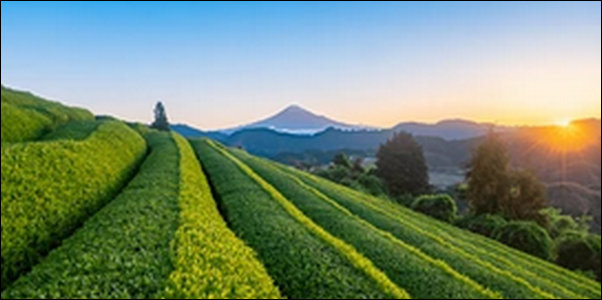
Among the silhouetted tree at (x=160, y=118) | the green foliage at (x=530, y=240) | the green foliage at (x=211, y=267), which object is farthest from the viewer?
the silhouetted tree at (x=160, y=118)

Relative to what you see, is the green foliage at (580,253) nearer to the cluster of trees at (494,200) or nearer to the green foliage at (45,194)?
the cluster of trees at (494,200)

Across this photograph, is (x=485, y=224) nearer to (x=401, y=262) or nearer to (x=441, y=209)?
(x=441, y=209)

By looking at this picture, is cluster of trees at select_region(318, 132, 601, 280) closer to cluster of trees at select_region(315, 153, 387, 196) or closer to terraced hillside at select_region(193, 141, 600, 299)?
cluster of trees at select_region(315, 153, 387, 196)

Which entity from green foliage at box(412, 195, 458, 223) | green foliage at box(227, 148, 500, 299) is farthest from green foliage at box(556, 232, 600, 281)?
green foliage at box(227, 148, 500, 299)

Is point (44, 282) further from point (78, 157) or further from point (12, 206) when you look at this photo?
point (78, 157)

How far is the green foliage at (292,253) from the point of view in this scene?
795cm

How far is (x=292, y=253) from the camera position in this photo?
30.9 ft

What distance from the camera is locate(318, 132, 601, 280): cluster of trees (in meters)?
26.7

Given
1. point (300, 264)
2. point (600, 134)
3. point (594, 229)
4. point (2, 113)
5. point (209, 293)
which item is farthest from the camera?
point (600, 134)

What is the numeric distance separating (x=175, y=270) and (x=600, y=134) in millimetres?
134199

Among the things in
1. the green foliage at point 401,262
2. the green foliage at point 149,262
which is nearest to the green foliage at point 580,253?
the green foliage at point 401,262

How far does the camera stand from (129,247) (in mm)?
7645

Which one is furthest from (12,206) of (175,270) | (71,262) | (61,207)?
(175,270)

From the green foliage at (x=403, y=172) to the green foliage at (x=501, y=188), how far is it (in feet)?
42.4
